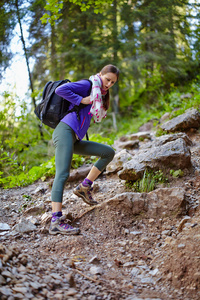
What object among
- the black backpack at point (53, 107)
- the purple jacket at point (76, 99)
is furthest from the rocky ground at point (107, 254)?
the black backpack at point (53, 107)

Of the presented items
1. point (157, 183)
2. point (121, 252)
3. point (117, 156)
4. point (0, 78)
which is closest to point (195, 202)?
point (157, 183)

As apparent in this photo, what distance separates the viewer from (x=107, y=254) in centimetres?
272

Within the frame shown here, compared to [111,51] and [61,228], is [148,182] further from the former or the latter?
[111,51]

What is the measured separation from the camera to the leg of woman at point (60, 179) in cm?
Result: 300

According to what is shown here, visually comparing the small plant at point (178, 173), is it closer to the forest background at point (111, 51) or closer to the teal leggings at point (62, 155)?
the teal leggings at point (62, 155)

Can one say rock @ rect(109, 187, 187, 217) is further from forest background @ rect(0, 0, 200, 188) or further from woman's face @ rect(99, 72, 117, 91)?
forest background @ rect(0, 0, 200, 188)

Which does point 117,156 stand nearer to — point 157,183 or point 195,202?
point 157,183

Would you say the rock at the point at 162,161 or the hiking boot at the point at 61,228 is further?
the rock at the point at 162,161

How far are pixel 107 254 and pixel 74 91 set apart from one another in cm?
201

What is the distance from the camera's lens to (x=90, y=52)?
9.97 m

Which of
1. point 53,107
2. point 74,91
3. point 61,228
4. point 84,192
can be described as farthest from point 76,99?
point 61,228

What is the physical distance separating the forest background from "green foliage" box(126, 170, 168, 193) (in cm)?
337

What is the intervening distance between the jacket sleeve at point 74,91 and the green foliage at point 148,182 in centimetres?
160

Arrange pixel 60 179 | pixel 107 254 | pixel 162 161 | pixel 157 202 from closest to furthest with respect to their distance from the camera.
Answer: pixel 107 254 < pixel 60 179 < pixel 157 202 < pixel 162 161
